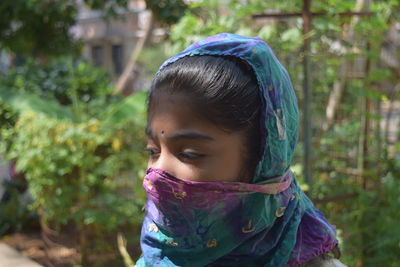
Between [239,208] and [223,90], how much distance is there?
299 mm

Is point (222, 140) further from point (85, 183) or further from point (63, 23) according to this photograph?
point (63, 23)

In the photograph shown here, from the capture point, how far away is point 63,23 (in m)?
7.30

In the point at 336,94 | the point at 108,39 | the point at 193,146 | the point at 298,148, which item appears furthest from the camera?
the point at 108,39

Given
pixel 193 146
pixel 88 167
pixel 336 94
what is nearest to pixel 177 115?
pixel 193 146

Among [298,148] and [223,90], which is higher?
[223,90]

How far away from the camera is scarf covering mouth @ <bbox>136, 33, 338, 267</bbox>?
1.17 m

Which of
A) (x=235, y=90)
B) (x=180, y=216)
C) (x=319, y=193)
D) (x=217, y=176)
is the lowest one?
(x=319, y=193)

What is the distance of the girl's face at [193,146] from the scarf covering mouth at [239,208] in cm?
3

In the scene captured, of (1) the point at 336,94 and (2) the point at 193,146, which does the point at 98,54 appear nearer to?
(1) the point at 336,94

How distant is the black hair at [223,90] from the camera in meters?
1.14

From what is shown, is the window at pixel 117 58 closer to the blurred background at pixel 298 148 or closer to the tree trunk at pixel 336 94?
the blurred background at pixel 298 148

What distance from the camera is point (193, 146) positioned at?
1.14 meters

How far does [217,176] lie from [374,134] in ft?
11.0

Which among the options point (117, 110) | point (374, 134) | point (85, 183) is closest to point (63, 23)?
point (117, 110)
